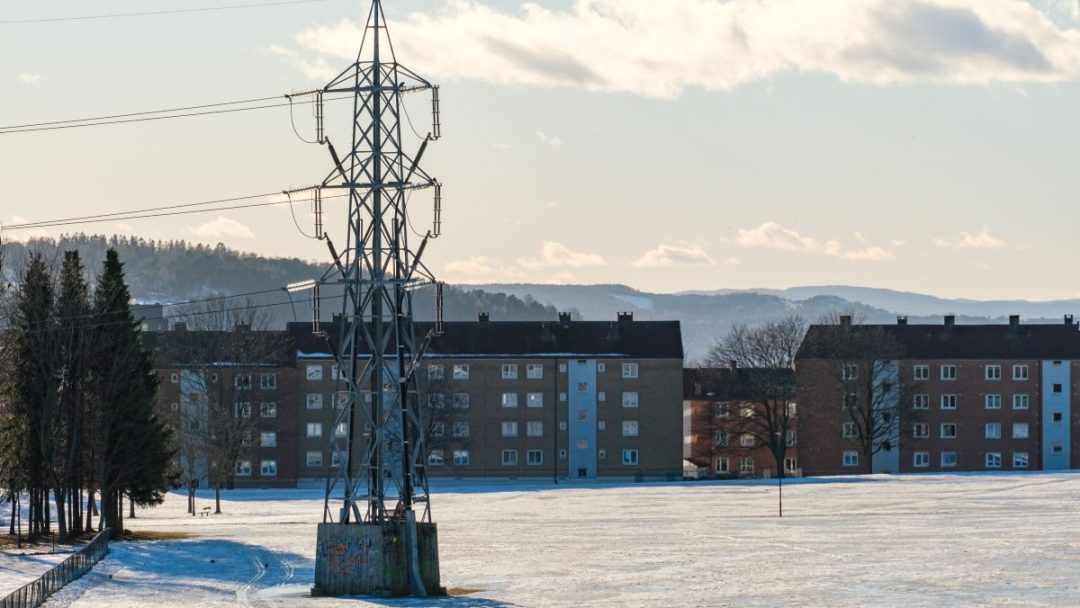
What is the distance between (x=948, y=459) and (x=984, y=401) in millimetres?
5487

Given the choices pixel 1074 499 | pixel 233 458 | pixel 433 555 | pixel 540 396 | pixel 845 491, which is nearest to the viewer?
pixel 433 555

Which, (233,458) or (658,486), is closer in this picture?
(233,458)

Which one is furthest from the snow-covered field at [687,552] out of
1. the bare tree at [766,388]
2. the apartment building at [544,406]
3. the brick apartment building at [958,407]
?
the brick apartment building at [958,407]

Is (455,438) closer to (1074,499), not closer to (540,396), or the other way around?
Answer: (540,396)

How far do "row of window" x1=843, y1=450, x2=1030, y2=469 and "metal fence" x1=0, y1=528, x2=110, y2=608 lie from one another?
7724 cm

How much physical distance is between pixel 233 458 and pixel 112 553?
41454 mm

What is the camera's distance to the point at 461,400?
129375 millimetres

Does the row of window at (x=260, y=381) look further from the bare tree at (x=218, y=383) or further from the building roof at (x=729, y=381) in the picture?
the building roof at (x=729, y=381)

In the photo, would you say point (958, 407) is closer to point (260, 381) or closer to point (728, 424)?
point (728, 424)

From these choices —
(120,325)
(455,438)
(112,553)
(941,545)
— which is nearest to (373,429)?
(112,553)

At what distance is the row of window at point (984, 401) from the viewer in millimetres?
131125

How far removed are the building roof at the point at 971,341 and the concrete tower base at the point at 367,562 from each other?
Result: 84570 millimetres

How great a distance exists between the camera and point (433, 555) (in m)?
48.8

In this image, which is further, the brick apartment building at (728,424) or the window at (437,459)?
the brick apartment building at (728,424)
